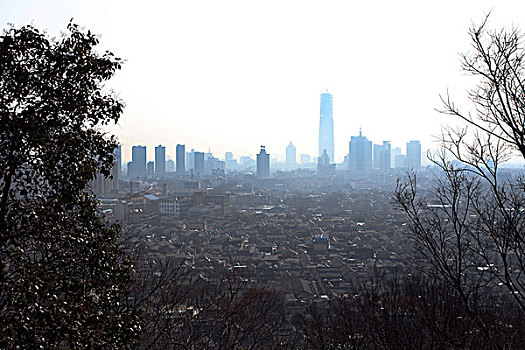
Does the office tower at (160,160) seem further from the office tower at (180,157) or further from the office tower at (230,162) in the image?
the office tower at (230,162)

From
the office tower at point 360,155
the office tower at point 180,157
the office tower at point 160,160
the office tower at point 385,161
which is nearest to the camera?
the office tower at point 160,160

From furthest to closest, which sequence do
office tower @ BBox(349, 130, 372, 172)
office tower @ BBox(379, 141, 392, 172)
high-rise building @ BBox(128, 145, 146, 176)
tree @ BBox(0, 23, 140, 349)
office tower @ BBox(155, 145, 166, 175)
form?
office tower @ BBox(349, 130, 372, 172) < office tower @ BBox(379, 141, 392, 172) < office tower @ BBox(155, 145, 166, 175) < high-rise building @ BBox(128, 145, 146, 176) < tree @ BBox(0, 23, 140, 349)

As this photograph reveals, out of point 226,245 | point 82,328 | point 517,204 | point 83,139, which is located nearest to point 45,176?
point 83,139

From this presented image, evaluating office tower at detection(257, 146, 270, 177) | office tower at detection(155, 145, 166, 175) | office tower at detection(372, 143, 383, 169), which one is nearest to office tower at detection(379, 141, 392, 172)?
office tower at detection(372, 143, 383, 169)

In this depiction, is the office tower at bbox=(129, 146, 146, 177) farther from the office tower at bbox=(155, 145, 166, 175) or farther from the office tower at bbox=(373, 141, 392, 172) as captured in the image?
the office tower at bbox=(373, 141, 392, 172)

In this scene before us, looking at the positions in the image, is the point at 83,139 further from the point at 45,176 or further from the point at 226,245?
the point at 226,245

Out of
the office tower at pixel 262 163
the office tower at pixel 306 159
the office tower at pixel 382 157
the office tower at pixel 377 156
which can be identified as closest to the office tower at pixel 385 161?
the office tower at pixel 382 157
